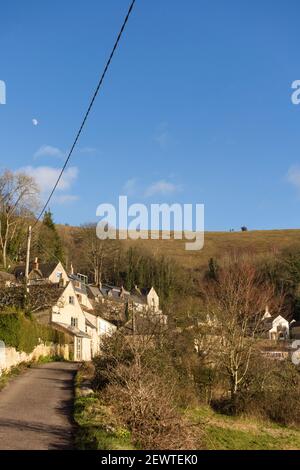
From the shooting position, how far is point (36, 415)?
12.8 meters

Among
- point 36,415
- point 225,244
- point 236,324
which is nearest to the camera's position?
point 36,415

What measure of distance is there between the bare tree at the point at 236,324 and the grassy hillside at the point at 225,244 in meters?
84.5

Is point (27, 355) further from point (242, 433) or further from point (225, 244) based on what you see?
point (225, 244)

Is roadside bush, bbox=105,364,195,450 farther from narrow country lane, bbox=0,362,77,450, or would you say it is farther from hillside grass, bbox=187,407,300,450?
hillside grass, bbox=187,407,300,450

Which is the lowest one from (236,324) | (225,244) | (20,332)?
(20,332)

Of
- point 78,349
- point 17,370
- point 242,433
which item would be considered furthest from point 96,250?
point 242,433

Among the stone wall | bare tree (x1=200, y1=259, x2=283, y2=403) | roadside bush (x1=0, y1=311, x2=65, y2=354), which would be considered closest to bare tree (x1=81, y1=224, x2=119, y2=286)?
the stone wall

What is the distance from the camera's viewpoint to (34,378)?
875 inches

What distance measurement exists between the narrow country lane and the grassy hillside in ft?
321

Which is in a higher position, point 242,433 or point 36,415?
point 36,415

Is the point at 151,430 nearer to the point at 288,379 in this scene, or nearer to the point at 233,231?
the point at 288,379

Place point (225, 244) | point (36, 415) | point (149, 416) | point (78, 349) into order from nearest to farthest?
1. point (149, 416)
2. point (36, 415)
3. point (78, 349)
4. point (225, 244)

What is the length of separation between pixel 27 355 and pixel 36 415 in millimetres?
16571

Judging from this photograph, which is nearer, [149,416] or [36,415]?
[149,416]
